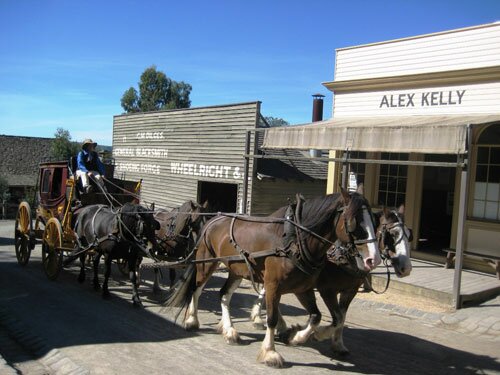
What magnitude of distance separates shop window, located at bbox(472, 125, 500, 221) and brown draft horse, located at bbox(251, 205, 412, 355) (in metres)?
6.12

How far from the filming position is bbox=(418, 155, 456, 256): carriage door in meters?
13.5

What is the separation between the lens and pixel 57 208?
951 centimetres

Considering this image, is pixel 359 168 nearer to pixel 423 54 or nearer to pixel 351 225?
pixel 423 54

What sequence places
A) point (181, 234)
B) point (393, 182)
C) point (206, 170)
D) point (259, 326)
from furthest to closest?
point (206, 170) → point (393, 182) → point (181, 234) → point (259, 326)

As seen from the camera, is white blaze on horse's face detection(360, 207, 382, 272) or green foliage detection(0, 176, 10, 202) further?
green foliage detection(0, 176, 10, 202)

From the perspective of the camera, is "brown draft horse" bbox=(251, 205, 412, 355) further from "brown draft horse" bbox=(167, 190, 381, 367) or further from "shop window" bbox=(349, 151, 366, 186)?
"shop window" bbox=(349, 151, 366, 186)

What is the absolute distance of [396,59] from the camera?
12.7 meters

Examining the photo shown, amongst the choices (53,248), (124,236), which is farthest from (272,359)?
(53,248)

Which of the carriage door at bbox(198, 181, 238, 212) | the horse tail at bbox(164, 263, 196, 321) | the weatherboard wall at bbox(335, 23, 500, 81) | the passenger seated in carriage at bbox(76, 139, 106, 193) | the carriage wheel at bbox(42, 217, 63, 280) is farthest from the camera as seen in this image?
the carriage door at bbox(198, 181, 238, 212)

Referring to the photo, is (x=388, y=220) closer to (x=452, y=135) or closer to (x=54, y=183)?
(x=452, y=135)

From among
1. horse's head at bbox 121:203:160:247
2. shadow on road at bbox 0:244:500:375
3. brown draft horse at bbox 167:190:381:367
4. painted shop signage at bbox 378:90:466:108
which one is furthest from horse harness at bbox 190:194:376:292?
painted shop signage at bbox 378:90:466:108

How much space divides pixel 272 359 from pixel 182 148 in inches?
490

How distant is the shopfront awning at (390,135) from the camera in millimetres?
8461

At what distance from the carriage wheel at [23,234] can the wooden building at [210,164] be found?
4255 mm
